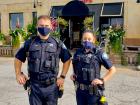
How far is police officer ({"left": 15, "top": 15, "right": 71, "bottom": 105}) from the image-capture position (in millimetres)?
4879

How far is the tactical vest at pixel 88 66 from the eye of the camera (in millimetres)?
4977

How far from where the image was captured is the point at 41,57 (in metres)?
4.88

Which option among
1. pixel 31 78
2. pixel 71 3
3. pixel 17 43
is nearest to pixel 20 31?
pixel 17 43

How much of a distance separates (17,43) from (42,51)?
12.8 m

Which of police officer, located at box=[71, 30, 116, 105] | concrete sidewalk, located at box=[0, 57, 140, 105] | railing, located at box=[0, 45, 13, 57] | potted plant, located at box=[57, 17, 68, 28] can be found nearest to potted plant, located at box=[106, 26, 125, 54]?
concrete sidewalk, located at box=[0, 57, 140, 105]

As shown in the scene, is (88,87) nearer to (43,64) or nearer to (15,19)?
(43,64)

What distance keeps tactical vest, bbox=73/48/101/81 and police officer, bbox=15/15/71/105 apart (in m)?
0.31

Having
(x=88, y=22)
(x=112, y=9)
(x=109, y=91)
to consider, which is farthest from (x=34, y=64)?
(x=112, y=9)

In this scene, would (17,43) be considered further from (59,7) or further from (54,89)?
(54,89)

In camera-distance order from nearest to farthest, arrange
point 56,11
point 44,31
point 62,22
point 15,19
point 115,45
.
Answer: point 44,31 < point 115,45 < point 62,22 < point 56,11 < point 15,19

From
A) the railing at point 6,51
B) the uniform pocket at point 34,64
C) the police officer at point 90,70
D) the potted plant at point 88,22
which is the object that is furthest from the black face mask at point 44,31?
the potted plant at point 88,22

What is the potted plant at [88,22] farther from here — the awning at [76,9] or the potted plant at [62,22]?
the potted plant at [62,22]

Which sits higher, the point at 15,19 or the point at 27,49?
the point at 15,19

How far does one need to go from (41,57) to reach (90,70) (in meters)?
0.70
